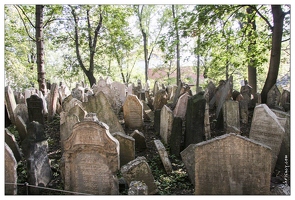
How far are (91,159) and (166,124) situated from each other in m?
2.41

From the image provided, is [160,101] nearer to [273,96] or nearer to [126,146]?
[273,96]

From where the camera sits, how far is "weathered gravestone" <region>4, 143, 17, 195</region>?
3562 millimetres

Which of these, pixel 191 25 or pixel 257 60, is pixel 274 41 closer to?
pixel 257 60

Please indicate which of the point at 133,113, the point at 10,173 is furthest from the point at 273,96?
the point at 10,173

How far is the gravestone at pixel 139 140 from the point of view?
5.37 metres

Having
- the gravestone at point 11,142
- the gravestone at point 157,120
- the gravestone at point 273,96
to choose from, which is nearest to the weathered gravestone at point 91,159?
the gravestone at point 11,142

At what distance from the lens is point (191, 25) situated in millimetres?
8469

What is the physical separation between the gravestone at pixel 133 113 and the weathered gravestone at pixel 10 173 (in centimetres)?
354

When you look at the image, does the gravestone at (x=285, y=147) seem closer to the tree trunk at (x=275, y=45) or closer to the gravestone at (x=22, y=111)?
the tree trunk at (x=275, y=45)

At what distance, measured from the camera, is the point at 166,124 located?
577 cm

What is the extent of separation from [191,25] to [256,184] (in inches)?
246

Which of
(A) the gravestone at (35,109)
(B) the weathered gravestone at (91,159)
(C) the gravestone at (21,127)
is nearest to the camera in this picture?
(B) the weathered gravestone at (91,159)

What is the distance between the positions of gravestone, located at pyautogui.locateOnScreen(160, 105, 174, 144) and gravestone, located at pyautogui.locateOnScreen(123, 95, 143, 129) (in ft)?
2.75

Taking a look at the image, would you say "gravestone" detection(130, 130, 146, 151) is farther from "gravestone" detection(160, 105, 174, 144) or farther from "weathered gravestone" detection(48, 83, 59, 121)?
"weathered gravestone" detection(48, 83, 59, 121)
